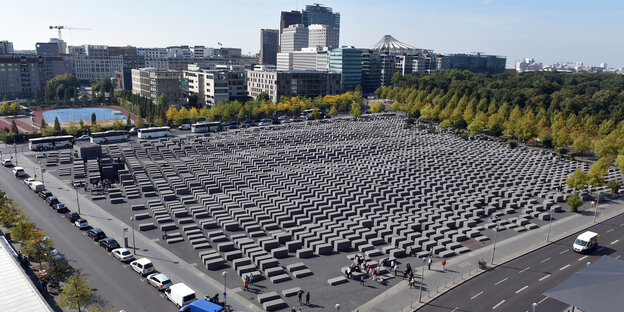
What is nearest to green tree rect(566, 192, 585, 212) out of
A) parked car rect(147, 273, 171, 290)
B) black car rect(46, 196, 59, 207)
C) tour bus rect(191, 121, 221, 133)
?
parked car rect(147, 273, 171, 290)

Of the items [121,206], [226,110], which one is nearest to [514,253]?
[121,206]

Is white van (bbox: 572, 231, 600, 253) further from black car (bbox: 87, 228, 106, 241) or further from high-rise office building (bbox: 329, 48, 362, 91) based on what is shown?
high-rise office building (bbox: 329, 48, 362, 91)

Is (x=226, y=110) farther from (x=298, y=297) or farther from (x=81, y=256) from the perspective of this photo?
(x=298, y=297)

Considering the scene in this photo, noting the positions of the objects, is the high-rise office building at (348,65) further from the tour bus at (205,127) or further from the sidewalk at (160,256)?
the sidewalk at (160,256)

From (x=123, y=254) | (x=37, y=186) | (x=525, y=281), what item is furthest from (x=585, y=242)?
(x=37, y=186)

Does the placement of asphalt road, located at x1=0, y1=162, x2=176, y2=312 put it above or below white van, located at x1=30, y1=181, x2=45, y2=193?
below
